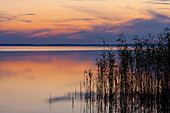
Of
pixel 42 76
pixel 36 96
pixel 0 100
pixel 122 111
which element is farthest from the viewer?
pixel 42 76

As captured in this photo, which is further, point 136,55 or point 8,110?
point 8,110

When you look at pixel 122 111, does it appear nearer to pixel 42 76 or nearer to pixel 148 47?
pixel 148 47

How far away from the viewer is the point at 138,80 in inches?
660

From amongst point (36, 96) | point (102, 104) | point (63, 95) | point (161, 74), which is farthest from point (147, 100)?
point (36, 96)

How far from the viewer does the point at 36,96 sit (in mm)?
22906

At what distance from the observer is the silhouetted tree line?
1480cm

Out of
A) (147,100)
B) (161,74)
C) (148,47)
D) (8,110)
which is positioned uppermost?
(148,47)

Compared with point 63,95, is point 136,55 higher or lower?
higher

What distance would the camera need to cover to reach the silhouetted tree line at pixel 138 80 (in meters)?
14.8

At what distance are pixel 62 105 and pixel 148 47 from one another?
21.4ft

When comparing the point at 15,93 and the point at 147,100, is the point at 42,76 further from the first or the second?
the point at 147,100

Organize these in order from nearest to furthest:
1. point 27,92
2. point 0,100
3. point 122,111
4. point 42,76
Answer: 1. point 122,111
2. point 0,100
3. point 27,92
4. point 42,76

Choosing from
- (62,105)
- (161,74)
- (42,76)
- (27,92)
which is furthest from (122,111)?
(42,76)

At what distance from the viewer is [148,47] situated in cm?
1659
